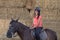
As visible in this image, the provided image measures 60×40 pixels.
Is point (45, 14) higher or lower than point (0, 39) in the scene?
higher

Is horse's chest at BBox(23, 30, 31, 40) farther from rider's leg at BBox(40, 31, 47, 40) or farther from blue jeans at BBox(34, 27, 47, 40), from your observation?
Answer: rider's leg at BBox(40, 31, 47, 40)

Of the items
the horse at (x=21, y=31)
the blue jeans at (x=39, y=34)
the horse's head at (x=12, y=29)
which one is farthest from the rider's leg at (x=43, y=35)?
the horse's head at (x=12, y=29)

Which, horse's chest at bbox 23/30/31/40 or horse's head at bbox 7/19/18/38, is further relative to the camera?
horse's chest at bbox 23/30/31/40

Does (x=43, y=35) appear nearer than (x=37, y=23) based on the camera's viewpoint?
No

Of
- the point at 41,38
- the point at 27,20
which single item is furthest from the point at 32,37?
the point at 27,20

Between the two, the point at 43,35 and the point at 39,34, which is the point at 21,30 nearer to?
the point at 39,34

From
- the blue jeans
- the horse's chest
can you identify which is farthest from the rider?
the horse's chest

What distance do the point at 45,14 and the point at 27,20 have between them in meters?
0.89

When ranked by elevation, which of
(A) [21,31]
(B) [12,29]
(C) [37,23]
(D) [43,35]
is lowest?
(D) [43,35]

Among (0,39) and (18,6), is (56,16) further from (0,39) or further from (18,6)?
(0,39)

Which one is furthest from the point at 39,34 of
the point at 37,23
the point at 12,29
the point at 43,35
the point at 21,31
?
the point at 12,29

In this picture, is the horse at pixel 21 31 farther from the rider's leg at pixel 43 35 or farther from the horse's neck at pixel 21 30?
the rider's leg at pixel 43 35

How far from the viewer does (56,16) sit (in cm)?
1603

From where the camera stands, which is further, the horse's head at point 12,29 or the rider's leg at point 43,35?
the rider's leg at point 43,35
